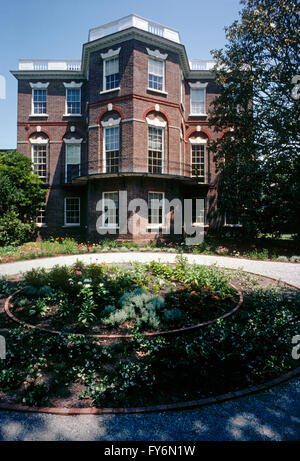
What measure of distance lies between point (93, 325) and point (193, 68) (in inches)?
864

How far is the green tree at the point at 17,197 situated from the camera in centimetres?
1671

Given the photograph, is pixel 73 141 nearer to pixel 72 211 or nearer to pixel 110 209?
pixel 72 211

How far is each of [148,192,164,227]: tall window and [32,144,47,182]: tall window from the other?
9.62 metres

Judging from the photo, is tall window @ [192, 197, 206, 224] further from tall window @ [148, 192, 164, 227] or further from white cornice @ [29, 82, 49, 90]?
white cornice @ [29, 82, 49, 90]

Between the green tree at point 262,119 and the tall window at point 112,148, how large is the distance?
6.36 m

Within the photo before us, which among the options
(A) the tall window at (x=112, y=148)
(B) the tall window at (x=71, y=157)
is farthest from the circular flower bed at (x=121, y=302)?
(B) the tall window at (x=71, y=157)

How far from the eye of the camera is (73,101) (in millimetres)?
20953

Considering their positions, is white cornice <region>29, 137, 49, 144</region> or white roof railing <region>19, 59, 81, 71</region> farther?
white cornice <region>29, 137, 49, 144</region>

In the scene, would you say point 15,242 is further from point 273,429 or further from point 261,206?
point 273,429

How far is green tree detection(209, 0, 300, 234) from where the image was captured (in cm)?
1291

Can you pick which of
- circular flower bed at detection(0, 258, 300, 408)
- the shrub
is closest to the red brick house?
the shrub

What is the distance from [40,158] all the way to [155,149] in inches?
393

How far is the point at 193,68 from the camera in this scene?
67.9 ft

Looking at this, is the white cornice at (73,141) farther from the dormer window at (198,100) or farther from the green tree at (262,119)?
the green tree at (262,119)
